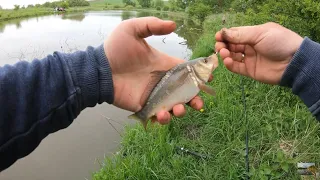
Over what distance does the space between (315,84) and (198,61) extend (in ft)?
2.75

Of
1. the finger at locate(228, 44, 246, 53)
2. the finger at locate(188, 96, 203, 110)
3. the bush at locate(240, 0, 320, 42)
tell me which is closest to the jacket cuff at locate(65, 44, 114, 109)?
the finger at locate(188, 96, 203, 110)

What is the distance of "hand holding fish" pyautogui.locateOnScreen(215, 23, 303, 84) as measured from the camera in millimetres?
2478

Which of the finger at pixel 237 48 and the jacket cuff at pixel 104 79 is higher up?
the finger at pixel 237 48

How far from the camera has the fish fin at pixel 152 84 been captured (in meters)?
2.58

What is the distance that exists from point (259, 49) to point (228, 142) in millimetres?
2488

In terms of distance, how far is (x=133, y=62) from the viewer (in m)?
2.67

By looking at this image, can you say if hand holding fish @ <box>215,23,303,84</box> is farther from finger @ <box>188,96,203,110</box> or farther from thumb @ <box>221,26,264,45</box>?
finger @ <box>188,96,203,110</box>

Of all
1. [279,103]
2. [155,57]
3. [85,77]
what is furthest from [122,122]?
[85,77]

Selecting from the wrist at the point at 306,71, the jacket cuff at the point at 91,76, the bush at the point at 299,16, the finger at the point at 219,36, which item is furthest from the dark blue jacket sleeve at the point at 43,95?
the bush at the point at 299,16

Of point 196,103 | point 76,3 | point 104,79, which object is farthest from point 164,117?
point 76,3

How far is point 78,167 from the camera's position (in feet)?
20.4

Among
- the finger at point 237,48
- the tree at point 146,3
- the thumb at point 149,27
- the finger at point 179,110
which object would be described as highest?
the thumb at point 149,27

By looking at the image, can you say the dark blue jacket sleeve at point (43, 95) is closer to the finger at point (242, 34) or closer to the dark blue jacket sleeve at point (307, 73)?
the finger at point (242, 34)

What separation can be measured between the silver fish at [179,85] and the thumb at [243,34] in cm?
22
